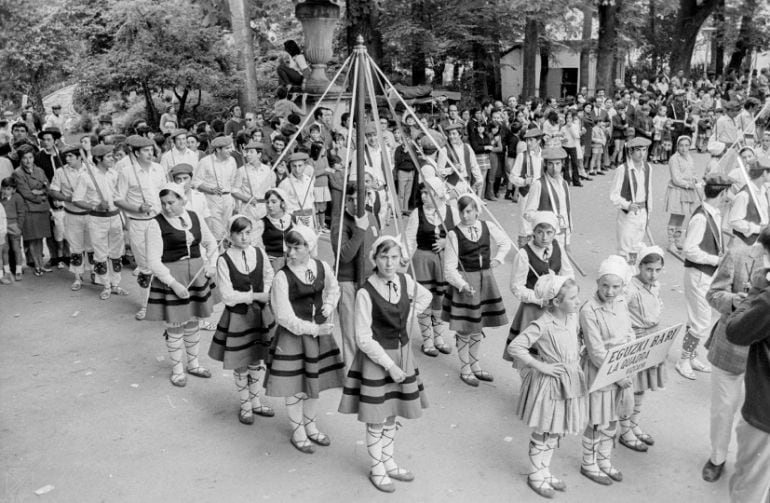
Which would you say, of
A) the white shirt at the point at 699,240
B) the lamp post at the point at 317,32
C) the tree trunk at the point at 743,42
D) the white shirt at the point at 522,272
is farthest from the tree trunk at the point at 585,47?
the white shirt at the point at 522,272

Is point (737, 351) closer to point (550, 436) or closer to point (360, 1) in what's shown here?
point (550, 436)

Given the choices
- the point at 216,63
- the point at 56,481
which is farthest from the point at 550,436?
the point at 216,63

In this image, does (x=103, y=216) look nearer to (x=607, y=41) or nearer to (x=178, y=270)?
(x=178, y=270)

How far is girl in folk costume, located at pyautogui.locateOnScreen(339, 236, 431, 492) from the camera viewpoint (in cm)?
482

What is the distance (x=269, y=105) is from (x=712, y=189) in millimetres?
14099

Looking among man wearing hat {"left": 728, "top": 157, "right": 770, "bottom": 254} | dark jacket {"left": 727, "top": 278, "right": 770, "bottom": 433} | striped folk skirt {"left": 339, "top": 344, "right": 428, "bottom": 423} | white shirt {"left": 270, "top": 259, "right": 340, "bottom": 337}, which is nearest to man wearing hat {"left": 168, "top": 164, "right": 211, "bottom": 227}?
white shirt {"left": 270, "top": 259, "right": 340, "bottom": 337}

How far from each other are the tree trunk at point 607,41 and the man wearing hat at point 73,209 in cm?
1830

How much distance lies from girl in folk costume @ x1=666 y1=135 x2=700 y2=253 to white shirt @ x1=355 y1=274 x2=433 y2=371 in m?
7.23

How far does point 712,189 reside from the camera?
7168 millimetres

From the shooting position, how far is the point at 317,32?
12570 mm

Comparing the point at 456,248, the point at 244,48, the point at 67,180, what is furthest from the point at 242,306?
the point at 244,48

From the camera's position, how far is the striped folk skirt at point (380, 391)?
4.82m

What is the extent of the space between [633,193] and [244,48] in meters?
10.9

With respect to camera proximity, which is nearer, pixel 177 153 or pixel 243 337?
pixel 243 337
